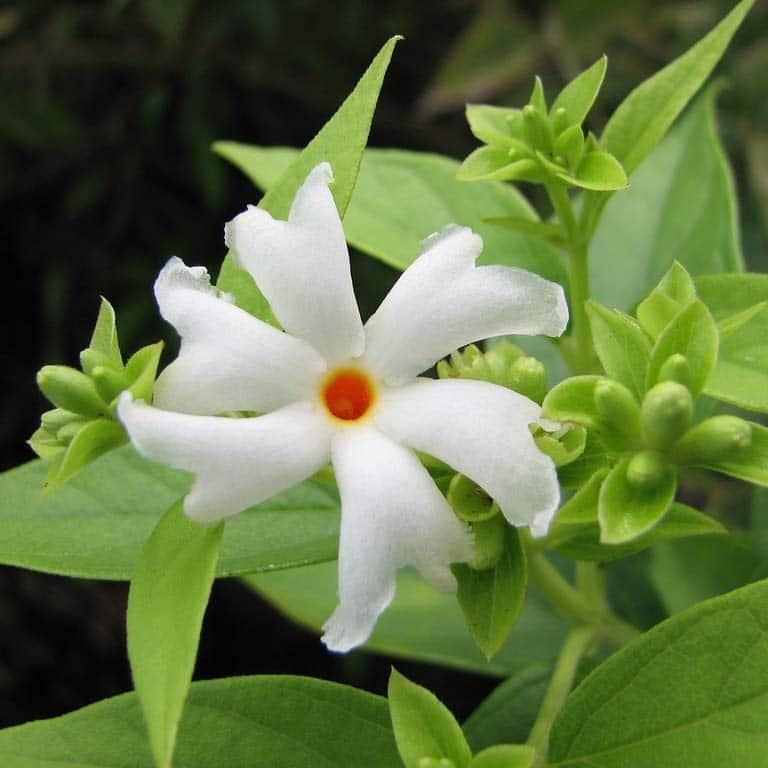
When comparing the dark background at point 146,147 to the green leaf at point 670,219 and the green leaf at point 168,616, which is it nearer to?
the green leaf at point 670,219

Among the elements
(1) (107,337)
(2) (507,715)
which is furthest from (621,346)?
(2) (507,715)

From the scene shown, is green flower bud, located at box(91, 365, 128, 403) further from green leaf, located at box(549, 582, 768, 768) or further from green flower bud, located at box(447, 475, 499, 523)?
green leaf, located at box(549, 582, 768, 768)

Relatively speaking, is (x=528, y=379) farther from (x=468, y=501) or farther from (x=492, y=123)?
(x=492, y=123)

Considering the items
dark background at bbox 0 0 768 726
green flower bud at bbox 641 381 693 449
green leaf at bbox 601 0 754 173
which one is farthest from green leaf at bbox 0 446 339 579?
dark background at bbox 0 0 768 726

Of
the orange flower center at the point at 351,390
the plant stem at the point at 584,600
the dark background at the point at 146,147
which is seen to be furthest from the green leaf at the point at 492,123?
the dark background at the point at 146,147

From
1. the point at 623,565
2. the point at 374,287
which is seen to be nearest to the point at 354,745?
the point at 623,565

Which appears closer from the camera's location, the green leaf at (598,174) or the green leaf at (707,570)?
the green leaf at (598,174)
